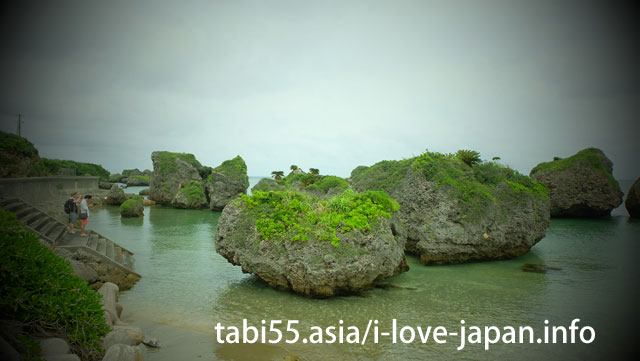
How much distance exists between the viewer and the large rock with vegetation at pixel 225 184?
3906 cm

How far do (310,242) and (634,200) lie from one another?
34816 mm

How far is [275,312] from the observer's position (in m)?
10.1

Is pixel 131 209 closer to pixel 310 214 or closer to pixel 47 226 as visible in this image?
pixel 47 226

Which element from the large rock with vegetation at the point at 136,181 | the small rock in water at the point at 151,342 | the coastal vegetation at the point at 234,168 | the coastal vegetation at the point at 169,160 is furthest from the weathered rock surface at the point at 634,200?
the large rock with vegetation at the point at 136,181

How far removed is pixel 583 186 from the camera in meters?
29.6

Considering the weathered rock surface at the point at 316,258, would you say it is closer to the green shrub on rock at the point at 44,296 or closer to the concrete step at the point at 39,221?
the green shrub on rock at the point at 44,296

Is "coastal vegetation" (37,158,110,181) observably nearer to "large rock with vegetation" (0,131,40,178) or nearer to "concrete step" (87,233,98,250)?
"large rock with vegetation" (0,131,40,178)

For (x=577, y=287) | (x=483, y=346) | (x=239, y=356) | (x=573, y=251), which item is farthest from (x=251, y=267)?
(x=573, y=251)

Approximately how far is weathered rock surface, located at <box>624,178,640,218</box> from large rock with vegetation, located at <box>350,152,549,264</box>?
18538mm

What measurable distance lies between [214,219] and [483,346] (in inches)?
1134

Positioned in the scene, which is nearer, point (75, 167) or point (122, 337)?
point (122, 337)

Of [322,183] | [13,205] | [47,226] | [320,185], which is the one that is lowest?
[47,226]

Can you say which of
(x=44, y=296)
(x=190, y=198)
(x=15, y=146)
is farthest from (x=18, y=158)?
(x=44, y=296)

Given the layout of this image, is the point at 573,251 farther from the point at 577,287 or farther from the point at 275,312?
the point at 275,312
